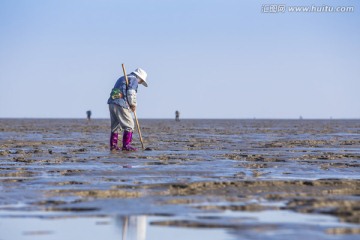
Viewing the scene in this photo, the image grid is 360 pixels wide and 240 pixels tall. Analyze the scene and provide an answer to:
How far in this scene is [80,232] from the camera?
6270 mm

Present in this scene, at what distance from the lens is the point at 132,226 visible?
6484mm

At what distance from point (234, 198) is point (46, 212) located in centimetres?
212

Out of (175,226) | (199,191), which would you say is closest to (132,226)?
(175,226)

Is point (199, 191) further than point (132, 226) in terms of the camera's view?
Yes

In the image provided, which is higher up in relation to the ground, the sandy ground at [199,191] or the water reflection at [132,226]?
the sandy ground at [199,191]

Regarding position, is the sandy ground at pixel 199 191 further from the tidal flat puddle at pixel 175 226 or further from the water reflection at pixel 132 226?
the water reflection at pixel 132 226

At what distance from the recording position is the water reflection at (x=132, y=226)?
6.03m

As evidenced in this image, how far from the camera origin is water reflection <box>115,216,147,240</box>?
19.8 ft

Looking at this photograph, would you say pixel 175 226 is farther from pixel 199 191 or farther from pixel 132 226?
pixel 199 191

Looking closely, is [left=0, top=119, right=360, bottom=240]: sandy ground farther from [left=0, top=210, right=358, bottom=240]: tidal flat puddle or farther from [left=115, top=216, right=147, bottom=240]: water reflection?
[left=115, top=216, right=147, bottom=240]: water reflection

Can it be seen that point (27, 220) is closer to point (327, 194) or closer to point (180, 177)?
point (327, 194)

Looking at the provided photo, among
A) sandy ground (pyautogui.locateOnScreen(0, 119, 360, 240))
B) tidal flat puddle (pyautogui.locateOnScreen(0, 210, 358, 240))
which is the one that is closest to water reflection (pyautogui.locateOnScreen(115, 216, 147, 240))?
tidal flat puddle (pyautogui.locateOnScreen(0, 210, 358, 240))

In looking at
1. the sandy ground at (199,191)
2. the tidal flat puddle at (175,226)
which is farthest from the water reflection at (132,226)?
the sandy ground at (199,191)

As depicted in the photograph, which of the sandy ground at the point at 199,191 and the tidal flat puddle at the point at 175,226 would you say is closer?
the tidal flat puddle at the point at 175,226
